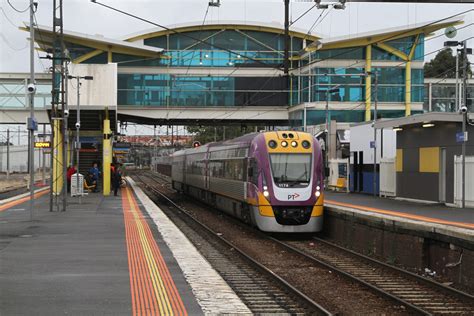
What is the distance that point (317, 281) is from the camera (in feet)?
37.1

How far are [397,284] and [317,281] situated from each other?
139 cm

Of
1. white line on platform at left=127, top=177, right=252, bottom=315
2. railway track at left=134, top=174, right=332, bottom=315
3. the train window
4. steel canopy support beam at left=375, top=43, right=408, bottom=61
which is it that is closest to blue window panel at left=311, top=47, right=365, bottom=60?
steel canopy support beam at left=375, top=43, right=408, bottom=61

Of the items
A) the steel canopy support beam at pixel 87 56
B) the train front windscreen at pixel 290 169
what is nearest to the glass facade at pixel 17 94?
the steel canopy support beam at pixel 87 56

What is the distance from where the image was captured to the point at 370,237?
1525 centimetres

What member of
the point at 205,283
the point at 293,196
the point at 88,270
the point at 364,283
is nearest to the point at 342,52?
the point at 293,196

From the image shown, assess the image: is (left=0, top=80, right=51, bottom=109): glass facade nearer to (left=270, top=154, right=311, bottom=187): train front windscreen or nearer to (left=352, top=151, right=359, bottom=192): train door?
(left=352, top=151, right=359, bottom=192): train door

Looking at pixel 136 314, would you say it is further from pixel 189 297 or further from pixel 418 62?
pixel 418 62

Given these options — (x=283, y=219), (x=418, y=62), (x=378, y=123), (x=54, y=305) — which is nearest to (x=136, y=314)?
(x=54, y=305)

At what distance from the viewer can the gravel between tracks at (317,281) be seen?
9.13 metres

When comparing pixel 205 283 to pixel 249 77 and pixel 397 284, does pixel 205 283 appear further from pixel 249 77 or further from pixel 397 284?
pixel 249 77

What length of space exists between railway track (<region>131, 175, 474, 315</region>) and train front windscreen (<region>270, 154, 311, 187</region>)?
7.88 ft

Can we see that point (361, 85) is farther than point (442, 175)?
Yes

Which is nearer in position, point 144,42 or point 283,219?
point 283,219

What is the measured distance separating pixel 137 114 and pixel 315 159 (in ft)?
103
